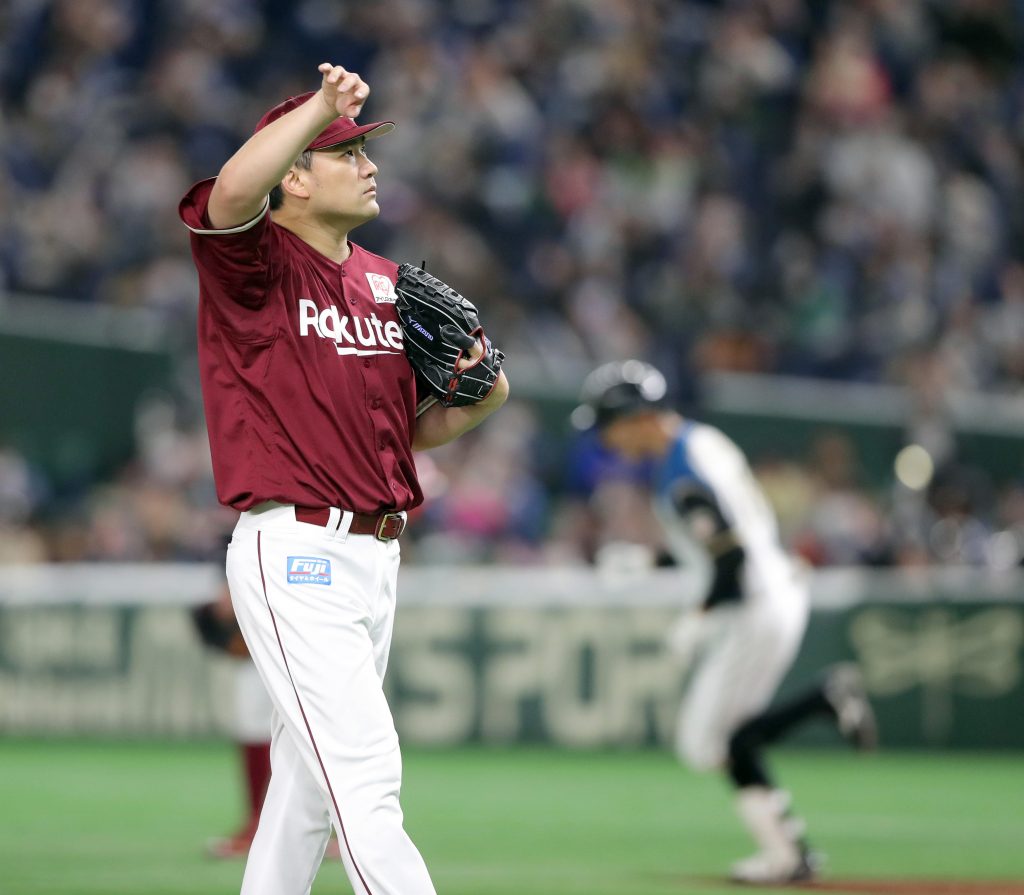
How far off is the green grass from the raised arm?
12.2 feet

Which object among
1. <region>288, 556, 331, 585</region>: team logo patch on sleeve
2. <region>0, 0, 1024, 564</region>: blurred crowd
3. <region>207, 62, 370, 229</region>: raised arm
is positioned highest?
<region>0, 0, 1024, 564</region>: blurred crowd

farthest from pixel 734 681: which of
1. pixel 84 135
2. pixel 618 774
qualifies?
pixel 84 135

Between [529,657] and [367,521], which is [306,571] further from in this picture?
[529,657]

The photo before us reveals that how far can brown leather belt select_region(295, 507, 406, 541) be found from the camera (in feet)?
15.7

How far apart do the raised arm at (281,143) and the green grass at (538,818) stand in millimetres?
Answer: 3719

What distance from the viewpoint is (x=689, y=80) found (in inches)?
783

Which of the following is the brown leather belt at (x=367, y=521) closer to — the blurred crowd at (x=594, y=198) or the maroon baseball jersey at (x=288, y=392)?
the maroon baseball jersey at (x=288, y=392)

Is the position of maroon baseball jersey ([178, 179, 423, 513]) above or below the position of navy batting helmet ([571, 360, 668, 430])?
below

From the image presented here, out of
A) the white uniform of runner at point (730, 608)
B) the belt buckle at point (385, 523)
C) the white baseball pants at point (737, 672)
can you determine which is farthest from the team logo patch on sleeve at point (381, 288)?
the white baseball pants at point (737, 672)

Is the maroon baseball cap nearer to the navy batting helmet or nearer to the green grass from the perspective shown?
the green grass

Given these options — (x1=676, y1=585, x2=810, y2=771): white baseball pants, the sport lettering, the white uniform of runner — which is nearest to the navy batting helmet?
the white uniform of runner

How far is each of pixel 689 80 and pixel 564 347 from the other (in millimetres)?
4203

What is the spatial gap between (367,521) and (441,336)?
0.55m

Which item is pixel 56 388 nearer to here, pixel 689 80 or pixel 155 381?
pixel 155 381
